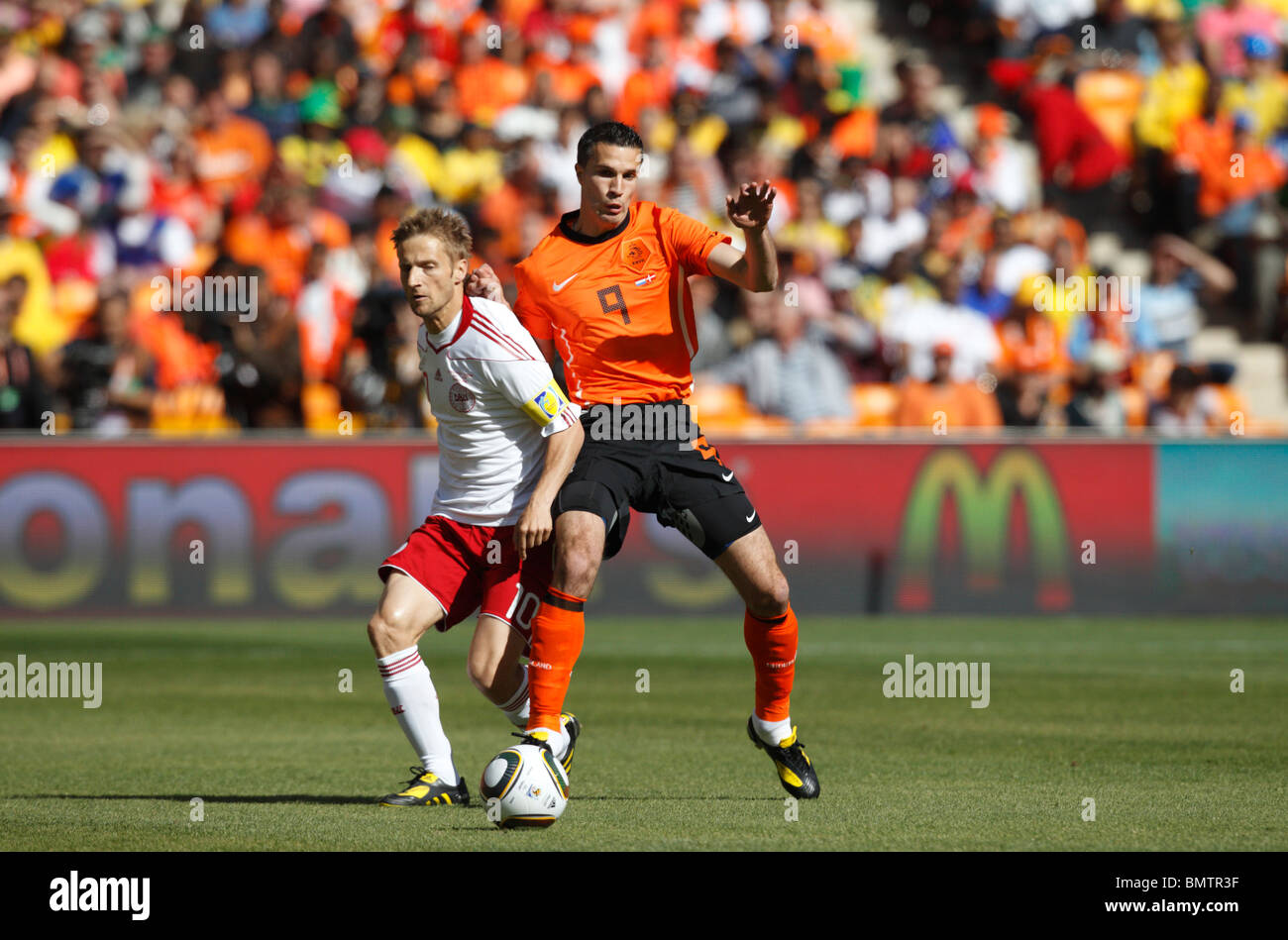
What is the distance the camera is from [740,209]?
713cm

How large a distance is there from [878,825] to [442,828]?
1513 mm

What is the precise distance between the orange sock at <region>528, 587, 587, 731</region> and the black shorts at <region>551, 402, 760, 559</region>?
35 cm

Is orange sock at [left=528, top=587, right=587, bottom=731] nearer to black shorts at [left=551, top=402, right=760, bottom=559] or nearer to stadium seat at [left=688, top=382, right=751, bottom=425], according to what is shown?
black shorts at [left=551, top=402, right=760, bottom=559]

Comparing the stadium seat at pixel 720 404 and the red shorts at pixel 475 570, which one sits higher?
the stadium seat at pixel 720 404

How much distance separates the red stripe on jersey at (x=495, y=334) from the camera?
733 cm

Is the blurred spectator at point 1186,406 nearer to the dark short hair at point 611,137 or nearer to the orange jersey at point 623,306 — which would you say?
the orange jersey at point 623,306

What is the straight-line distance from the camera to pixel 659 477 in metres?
7.63

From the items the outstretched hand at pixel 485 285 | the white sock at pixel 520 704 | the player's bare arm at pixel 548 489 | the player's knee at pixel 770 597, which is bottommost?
the white sock at pixel 520 704

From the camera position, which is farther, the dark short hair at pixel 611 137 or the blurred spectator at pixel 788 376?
the blurred spectator at pixel 788 376

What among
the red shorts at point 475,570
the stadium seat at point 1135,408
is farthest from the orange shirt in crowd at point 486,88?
the red shorts at point 475,570

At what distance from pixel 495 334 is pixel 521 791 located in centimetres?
174

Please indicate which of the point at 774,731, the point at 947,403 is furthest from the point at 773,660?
the point at 947,403

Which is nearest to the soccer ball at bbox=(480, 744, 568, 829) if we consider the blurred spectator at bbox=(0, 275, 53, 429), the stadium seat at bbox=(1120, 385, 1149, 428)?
the blurred spectator at bbox=(0, 275, 53, 429)
